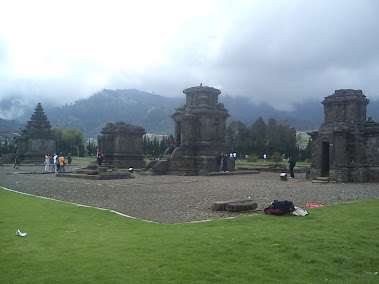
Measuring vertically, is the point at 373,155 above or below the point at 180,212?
above

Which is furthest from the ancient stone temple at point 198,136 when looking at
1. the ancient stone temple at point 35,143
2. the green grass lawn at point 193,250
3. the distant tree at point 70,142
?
the distant tree at point 70,142

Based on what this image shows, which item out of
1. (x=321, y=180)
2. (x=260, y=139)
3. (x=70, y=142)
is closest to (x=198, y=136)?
(x=321, y=180)

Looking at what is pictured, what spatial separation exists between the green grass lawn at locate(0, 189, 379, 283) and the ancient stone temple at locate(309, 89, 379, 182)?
46.0 feet

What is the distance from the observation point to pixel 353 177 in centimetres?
2238

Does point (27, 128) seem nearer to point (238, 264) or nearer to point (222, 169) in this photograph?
point (222, 169)

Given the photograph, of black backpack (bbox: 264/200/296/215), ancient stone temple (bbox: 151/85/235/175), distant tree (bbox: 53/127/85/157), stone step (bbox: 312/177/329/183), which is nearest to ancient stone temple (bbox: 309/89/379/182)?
stone step (bbox: 312/177/329/183)

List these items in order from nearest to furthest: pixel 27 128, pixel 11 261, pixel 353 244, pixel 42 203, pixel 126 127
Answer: pixel 11 261 → pixel 353 244 → pixel 42 203 → pixel 126 127 → pixel 27 128

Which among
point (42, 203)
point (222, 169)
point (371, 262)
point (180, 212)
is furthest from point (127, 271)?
point (222, 169)

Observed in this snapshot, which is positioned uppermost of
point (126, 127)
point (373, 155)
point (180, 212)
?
point (126, 127)

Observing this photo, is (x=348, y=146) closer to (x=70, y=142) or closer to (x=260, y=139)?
(x=260, y=139)

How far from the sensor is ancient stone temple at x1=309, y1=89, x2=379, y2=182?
2217 centimetres

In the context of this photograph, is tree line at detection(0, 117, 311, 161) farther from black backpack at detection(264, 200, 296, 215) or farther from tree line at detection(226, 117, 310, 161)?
black backpack at detection(264, 200, 296, 215)

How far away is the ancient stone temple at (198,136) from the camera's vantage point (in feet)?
101

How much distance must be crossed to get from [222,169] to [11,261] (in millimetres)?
26862
